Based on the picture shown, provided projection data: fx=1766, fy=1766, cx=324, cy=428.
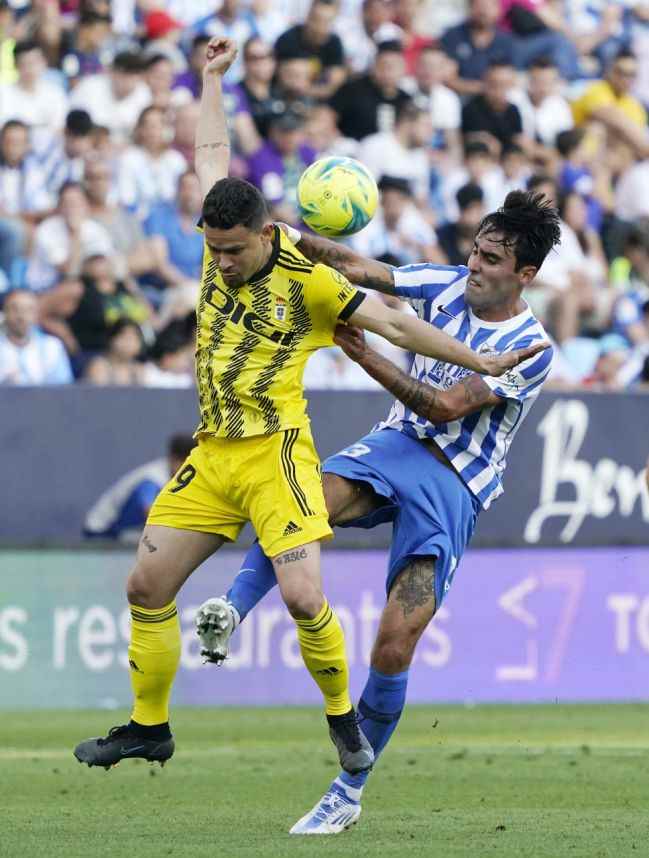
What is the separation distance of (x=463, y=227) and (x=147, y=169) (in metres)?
3.11

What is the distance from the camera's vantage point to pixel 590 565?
1427cm

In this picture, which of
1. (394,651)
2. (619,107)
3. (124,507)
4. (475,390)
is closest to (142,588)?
(394,651)

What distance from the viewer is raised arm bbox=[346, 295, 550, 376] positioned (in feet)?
23.4

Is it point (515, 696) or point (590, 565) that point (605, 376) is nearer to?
point (590, 565)

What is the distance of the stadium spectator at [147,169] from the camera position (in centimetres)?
1521

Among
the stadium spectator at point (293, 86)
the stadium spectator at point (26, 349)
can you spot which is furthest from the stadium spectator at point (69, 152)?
the stadium spectator at point (293, 86)

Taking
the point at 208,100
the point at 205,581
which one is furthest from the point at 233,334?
the point at 205,581

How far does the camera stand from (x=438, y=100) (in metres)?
17.8

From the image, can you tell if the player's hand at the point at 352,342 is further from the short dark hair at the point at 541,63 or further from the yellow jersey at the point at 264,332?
the short dark hair at the point at 541,63

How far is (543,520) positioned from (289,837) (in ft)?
26.0

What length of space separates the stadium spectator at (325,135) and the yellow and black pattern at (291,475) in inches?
364

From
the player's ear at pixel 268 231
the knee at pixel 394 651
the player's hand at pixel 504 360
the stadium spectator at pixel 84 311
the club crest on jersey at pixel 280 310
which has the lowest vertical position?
the stadium spectator at pixel 84 311

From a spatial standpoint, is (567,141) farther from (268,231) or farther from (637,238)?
(268,231)

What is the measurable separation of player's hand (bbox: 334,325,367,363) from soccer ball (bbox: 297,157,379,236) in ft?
2.24
